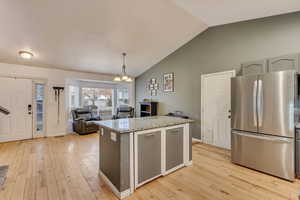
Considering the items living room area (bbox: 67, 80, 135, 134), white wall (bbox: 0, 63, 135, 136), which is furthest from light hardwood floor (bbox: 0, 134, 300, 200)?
living room area (bbox: 67, 80, 135, 134)

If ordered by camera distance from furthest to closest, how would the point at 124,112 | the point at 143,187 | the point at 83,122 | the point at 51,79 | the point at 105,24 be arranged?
the point at 124,112 → the point at 83,122 → the point at 51,79 → the point at 105,24 → the point at 143,187

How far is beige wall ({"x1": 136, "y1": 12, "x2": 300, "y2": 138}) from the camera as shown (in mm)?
3027

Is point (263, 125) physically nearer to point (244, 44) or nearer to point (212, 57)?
point (244, 44)

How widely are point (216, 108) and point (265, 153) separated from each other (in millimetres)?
1729

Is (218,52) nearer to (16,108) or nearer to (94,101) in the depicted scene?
(94,101)

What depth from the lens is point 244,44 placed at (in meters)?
3.56

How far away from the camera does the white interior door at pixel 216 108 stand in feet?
12.8

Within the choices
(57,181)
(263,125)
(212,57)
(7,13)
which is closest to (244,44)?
(212,57)

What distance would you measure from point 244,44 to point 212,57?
0.82 m

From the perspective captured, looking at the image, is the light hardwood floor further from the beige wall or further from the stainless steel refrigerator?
the beige wall

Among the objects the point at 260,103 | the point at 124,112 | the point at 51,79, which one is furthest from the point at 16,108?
the point at 260,103

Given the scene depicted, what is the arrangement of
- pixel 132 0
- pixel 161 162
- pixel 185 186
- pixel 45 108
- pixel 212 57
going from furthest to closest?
pixel 45 108
pixel 212 57
pixel 132 0
pixel 161 162
pixel 185 186

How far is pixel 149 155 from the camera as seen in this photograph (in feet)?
7.49

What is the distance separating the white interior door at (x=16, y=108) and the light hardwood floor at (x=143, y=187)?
137 cm
